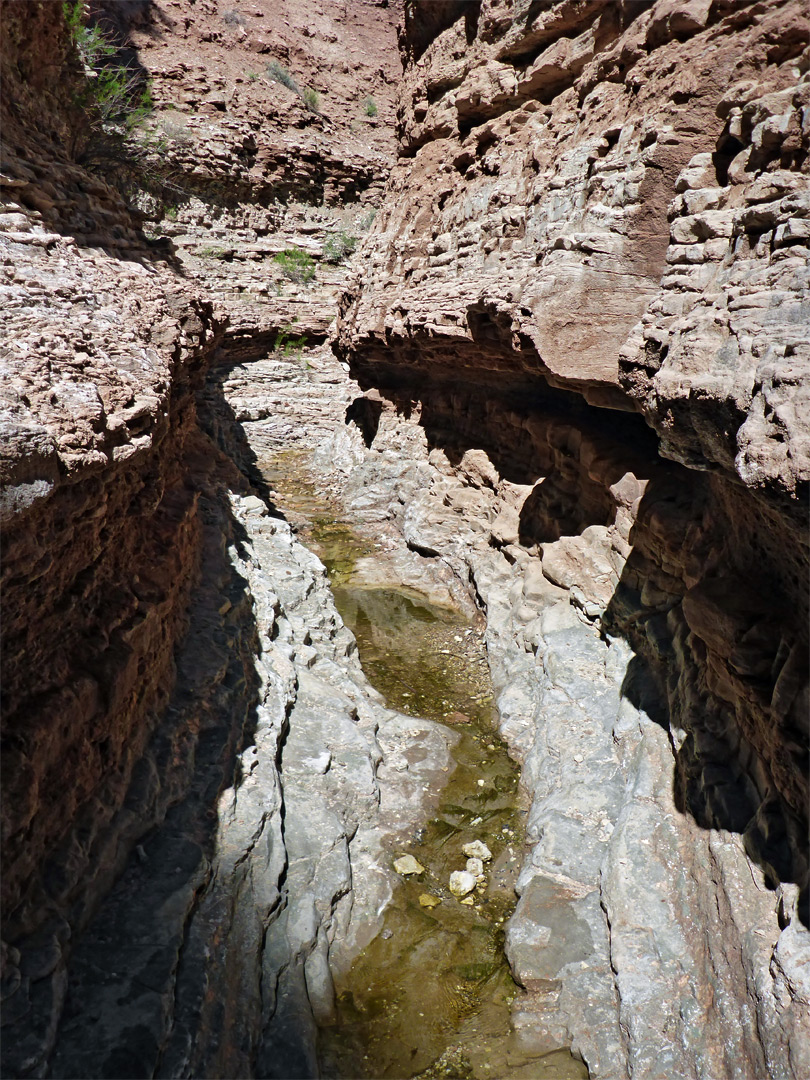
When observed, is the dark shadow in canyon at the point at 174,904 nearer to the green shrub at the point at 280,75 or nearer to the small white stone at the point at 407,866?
the small white stone at the point at 407,866

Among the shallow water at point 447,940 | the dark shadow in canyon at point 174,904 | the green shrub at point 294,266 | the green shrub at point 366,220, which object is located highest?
the green shrub at point 366,220

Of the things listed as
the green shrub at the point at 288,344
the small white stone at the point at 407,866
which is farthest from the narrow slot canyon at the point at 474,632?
the green shrub at the point at 288,344

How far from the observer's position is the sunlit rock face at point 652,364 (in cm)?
306

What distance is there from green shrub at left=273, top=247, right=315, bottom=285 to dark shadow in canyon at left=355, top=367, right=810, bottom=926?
7313mm

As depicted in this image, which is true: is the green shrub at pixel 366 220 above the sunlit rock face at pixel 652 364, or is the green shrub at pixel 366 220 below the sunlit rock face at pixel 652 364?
above

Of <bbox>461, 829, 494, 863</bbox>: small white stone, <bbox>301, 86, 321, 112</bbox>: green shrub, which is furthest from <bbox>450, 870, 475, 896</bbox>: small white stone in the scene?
<bbox>301, 86, 321, 112</bbox>: green shrub

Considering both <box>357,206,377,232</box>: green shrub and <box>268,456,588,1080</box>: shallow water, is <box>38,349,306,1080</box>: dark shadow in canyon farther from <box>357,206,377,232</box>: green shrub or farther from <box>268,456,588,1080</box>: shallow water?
<box>357,206,377,232</box>: green shrub

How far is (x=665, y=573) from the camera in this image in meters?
5.19

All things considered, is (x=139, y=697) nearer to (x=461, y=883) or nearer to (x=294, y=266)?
(x=461, y=883)

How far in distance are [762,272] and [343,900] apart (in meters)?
4.12

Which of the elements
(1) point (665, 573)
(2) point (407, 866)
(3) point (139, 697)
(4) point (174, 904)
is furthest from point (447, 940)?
(1) point (665, 573)

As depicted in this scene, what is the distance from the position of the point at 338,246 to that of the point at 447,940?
14.9 metres

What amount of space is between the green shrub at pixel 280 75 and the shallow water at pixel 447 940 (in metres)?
15.4

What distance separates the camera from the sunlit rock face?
10.0ft
